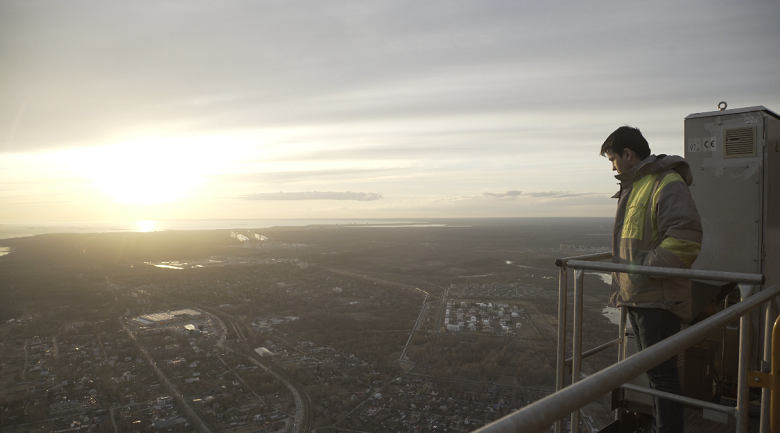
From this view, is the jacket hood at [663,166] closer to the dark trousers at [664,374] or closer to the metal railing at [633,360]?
the metal railing at [633,360]

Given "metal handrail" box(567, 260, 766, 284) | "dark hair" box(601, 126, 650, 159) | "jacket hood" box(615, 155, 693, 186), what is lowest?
"metal handrail" box(567, 260, 766, 284)

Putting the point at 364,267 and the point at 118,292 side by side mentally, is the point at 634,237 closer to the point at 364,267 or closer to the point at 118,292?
the point at 118,292

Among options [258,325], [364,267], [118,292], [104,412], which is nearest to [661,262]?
[104,412]

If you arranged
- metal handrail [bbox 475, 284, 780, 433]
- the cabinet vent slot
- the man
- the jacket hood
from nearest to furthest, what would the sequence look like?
metal handrail [bbox 475, 284, 780, 433], the man, the jacket hood, the cabinet vent slot

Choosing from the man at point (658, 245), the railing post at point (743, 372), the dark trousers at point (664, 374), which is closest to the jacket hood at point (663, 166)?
the man at point (658, 245)

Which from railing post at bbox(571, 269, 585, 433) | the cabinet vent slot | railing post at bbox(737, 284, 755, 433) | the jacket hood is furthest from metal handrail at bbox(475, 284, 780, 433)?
the cabinet vent slot

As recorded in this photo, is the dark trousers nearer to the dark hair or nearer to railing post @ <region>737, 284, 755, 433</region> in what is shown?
railing post @ <region>737, 284, 755, 433</region>
